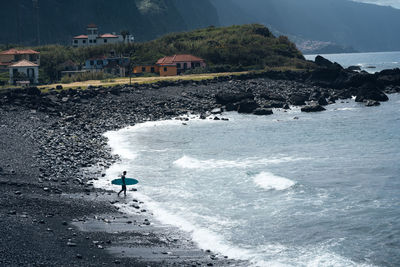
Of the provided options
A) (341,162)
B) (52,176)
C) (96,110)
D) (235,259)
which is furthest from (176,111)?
(235,259)

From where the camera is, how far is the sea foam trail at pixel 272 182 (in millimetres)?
30531

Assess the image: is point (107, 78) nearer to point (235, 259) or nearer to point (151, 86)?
point (151, 86)

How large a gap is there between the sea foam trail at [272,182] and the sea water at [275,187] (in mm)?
66

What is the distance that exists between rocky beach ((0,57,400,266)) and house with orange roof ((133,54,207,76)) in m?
21.8

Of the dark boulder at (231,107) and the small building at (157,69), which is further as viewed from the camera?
the small building at (157,69)

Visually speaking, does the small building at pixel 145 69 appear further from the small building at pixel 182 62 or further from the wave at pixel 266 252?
the wave at pixel 266 252

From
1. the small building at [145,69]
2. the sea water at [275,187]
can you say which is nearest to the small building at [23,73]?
the small building at [145,69]

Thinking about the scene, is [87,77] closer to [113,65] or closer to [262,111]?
[113,65]

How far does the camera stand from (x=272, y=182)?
3145cm


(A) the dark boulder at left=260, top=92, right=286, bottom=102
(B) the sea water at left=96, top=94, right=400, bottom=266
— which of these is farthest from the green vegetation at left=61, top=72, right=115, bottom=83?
(B) the sea water at left=96, top=94, right=400, bottom=266

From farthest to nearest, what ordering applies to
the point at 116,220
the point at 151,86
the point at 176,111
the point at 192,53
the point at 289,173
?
1. the point at 192,53
2. the point at 151,86
3. the point at 176,111
4. the point at 289,173
5. the point at 116,220

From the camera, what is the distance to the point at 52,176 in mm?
29312

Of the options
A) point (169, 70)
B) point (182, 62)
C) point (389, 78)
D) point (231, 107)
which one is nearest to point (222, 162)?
point (231, 107)

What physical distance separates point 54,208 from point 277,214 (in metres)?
11.2
